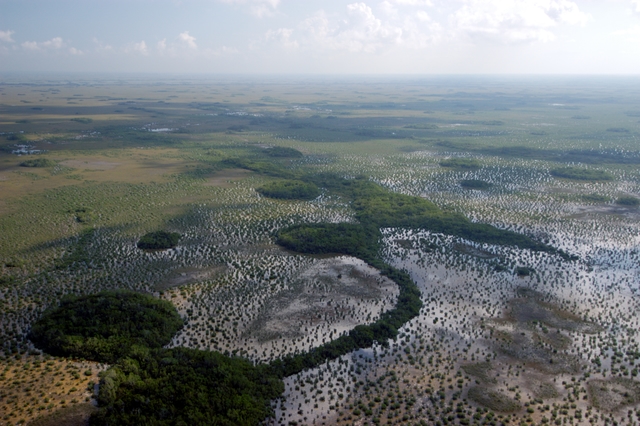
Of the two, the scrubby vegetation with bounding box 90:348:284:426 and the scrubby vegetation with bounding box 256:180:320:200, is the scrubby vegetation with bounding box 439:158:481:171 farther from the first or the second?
the scrubby vegetation with bounding box 90:348:284:426

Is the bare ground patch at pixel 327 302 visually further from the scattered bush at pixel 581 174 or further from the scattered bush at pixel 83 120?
the scattered bush at pixel 83 120

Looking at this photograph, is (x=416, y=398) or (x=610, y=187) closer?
(x=416, y=398)

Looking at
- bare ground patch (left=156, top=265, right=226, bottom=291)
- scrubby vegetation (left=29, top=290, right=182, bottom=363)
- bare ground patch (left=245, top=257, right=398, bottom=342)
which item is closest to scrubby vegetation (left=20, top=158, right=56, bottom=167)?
bare ground patch (left=156, top=265, right=226, bottom=291)

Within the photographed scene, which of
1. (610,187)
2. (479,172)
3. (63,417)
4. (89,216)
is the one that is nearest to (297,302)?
(63,417)

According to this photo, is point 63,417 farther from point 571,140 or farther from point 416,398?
point 571,140

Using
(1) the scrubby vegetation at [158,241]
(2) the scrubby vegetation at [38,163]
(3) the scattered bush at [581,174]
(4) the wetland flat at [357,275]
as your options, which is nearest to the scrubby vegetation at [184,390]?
(4) the wetland flat at [357,275]

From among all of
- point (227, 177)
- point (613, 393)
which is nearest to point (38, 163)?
point (227, 177)

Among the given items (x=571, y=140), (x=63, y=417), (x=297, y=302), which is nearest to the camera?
(x=63, y=417)
